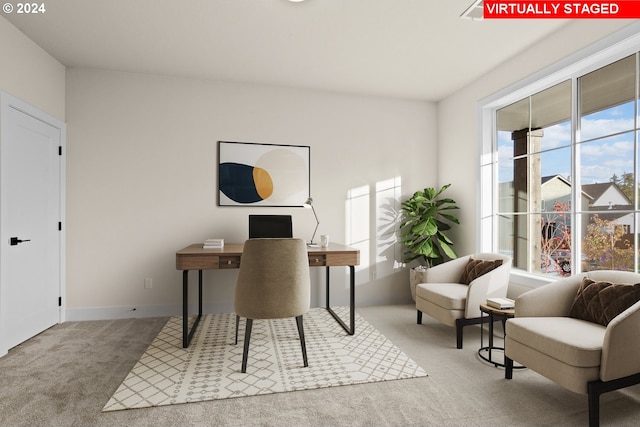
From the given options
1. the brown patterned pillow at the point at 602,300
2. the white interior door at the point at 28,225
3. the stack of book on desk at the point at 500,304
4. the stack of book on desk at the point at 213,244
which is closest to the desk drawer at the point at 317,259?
the stack of book on desk at the point at 213,244

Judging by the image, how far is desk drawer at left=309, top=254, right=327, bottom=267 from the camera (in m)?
3.05

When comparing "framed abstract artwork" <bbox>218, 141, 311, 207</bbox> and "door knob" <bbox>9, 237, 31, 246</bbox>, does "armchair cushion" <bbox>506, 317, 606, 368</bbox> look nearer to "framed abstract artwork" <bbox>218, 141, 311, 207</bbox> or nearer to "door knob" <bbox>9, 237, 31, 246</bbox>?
"framed abstract artwork" <bbox>218, 141, 311, 207</bbox>

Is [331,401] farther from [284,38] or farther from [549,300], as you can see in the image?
[284,38]

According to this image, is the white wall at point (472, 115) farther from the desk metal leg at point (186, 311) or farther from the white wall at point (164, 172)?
the desk metal leg at point (186, 311)

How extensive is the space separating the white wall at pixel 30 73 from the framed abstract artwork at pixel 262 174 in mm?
1580

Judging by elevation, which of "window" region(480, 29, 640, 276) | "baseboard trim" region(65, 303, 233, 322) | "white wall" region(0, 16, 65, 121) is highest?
"white wall" region(0, 16, 65, 121)

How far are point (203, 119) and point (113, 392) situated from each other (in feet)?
9.00

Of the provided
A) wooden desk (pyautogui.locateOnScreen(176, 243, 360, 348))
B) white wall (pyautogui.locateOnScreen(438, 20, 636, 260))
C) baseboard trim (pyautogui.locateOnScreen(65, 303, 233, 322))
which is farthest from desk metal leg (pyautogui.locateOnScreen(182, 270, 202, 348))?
white wall (pyautogui.locateOnScreen(438, 20, 636, 260))

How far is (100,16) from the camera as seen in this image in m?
2.66

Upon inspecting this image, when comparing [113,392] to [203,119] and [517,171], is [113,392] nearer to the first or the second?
[203,119]

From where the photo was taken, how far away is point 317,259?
3064 mm

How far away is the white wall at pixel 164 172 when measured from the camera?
361cm

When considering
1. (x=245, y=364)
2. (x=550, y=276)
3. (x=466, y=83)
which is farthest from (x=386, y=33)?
(x=245, y=364)

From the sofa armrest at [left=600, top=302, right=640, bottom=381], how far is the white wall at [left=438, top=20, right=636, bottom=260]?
2.02m
